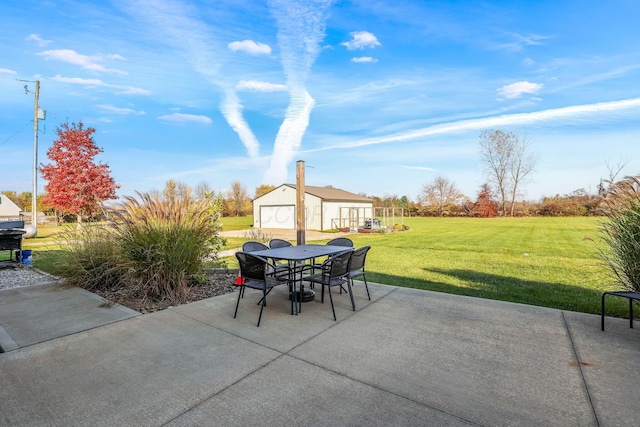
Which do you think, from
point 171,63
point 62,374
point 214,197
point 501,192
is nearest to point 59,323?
point 62,374

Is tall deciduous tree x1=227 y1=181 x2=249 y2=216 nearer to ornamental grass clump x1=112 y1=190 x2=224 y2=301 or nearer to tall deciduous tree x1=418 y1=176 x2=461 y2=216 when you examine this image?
tall deciduous tree x1=418 y1=176 x2=461 y2=216

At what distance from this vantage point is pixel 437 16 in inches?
343

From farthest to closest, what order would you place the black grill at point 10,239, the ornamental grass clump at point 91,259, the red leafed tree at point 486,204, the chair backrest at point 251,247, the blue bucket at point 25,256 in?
1. the red leafed tree at point 486,204
2. the blue bucket at point 25,256
3. the black grill at point 10,239
4. the ornamental grass clump at point 91,259
5. the chair backrest at point 251,247

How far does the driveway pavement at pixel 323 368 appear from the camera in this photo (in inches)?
76.6

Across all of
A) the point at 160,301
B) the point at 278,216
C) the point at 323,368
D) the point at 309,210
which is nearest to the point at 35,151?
the point at 278,216

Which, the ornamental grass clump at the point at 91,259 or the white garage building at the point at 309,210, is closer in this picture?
the ornamental grass clump at the point at 91,259

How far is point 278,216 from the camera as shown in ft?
81.7

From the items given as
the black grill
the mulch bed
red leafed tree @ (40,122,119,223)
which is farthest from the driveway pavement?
red leafed tree @ (40,122,119,223)

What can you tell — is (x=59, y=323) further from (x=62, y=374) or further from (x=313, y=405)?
(x=313, y=405)

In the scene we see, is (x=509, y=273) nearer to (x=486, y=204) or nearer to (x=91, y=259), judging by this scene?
(x=91, y=259)

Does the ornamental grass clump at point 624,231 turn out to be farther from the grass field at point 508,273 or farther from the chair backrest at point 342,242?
the chair backrest at point 342,242

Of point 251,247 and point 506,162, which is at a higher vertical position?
point 506,162

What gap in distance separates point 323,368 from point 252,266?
64.5 inches

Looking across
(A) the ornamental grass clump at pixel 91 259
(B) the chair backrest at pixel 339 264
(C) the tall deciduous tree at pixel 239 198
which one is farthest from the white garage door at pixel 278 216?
(B) the chair backrest at pixel 339 264
